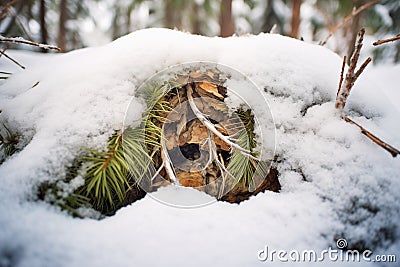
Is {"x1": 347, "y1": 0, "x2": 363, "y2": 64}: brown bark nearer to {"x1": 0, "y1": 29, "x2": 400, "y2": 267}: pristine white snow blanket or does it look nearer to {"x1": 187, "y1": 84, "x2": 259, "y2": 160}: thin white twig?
{"x1": 0, "y1": 29, "x2": 400, "y2": 267}: pristine white snow blanket

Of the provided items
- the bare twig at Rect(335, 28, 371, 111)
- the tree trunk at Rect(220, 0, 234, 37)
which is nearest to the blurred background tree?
the tree trunk at Rect(220, 0, 234, 37)

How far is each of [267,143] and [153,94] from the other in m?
0.46

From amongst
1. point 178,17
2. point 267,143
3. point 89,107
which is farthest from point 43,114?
point 178,17

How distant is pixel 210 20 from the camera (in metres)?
6.63

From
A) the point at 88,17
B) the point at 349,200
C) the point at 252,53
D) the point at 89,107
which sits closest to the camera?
the point at 349,200

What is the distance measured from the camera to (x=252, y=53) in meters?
1.02

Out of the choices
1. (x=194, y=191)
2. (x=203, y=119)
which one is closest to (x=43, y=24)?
(x=203, y=119)

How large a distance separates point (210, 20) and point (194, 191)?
6643 mm

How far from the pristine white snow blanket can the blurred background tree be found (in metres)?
1.00

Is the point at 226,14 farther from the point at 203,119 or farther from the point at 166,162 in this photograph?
the point at 166,162

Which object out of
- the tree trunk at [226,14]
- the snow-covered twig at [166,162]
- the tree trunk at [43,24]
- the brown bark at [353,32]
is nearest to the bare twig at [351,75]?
the snow-covered twig at [166,162]

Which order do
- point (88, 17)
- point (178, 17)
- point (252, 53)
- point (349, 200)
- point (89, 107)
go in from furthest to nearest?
point (178, 17), point (88, 17), point (252, 53), point (89, 107), point (349, 200)

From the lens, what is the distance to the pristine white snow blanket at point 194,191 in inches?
24.3

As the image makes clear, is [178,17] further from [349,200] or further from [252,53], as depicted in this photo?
[349,200]
